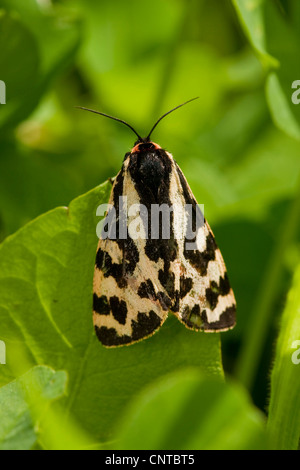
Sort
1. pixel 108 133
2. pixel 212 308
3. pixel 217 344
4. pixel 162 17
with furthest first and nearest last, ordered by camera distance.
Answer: pixel 162 17, pixel 108 133, pixel 212 308, pixel 217 344

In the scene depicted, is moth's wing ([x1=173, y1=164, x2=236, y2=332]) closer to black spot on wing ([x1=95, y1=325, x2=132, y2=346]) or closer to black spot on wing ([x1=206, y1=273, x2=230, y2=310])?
black spot on wing ([x1=206, y1=273, x2=230, y2=310])

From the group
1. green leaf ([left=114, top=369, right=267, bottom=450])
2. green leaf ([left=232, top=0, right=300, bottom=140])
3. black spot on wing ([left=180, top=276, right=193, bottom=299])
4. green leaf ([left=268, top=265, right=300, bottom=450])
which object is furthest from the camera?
green leaf ([left=232, top=0, right=300, bottom=140])

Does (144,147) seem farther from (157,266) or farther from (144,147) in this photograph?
(157,266)

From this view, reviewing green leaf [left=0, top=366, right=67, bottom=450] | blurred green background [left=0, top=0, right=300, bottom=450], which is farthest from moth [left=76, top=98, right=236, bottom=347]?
green leaf [left=0, top=366, right=67, bottom=450]

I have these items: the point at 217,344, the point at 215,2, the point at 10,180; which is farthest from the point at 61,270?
the point at 215,2

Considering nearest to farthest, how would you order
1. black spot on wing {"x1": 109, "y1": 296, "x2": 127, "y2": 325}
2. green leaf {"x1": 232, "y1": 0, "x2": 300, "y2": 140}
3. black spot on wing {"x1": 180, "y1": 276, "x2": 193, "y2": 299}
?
1. black spot on wing {"x1": 109, "y1": 296, "x2": 127, "y2": 325}
2. black spot on wing {"x1": 180, "y1": 276, "x2": 193, "y2": 299}
3. green leaf {"x1": 232, "y1": 0, "x2": 300, "y2": 140}

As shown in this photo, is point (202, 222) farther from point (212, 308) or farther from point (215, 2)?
point (215, 2)

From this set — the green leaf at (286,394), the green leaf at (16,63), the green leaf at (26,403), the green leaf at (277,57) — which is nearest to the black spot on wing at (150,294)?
the green leaf at (286,394)
